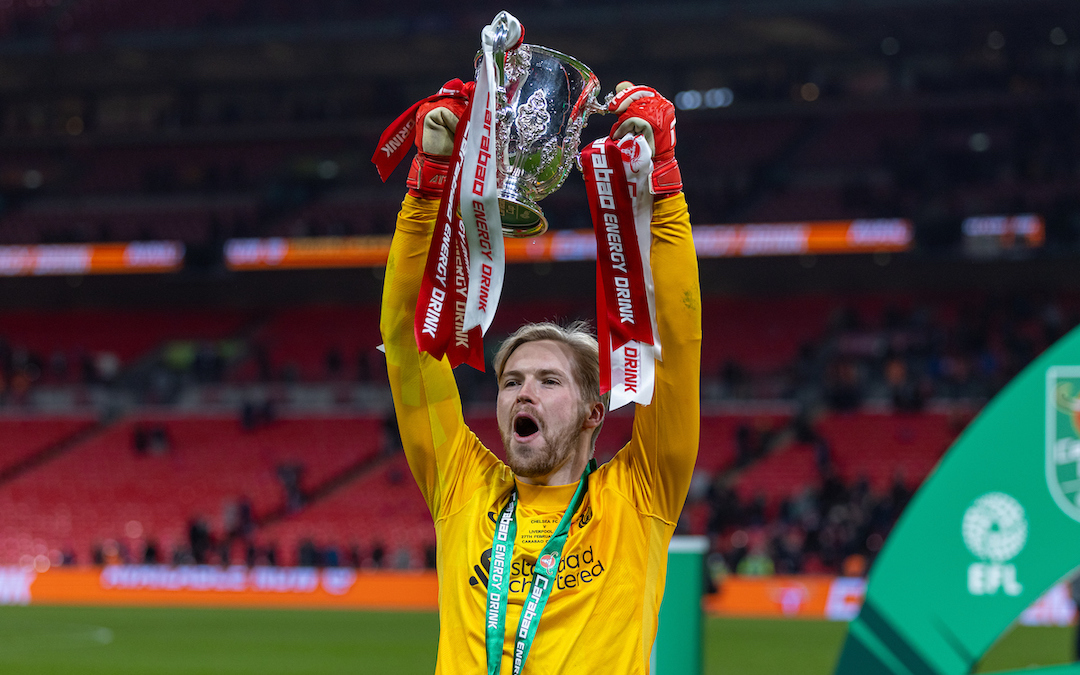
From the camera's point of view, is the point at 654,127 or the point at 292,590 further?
the point at 292,590

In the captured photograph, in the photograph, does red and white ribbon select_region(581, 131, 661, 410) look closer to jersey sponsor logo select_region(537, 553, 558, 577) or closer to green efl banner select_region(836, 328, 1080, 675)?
jersey sponsor logo select_region(537, 553, 558, 577)

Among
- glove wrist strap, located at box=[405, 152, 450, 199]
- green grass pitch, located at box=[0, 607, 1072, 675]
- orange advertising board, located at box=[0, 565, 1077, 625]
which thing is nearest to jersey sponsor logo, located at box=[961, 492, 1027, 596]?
glove wrist strap, located at box=[405, 152, 450, 199]

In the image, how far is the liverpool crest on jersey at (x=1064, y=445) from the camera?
9.61 ft

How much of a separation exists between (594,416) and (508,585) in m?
0.48

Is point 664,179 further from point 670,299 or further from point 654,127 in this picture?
point 670,299

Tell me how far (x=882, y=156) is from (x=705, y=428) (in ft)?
26.1

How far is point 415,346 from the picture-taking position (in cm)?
312

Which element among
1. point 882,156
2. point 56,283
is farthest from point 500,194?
point 56,283

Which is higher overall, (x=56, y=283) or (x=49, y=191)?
(x=49, y=191)

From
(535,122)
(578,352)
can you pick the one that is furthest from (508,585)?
(535,122)

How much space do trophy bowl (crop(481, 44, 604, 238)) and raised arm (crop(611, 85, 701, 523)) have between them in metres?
0.31

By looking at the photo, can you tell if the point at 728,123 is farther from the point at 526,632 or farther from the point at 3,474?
the point at 526,632

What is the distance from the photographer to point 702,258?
2772 centimetres

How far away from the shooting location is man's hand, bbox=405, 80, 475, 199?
3.04m
